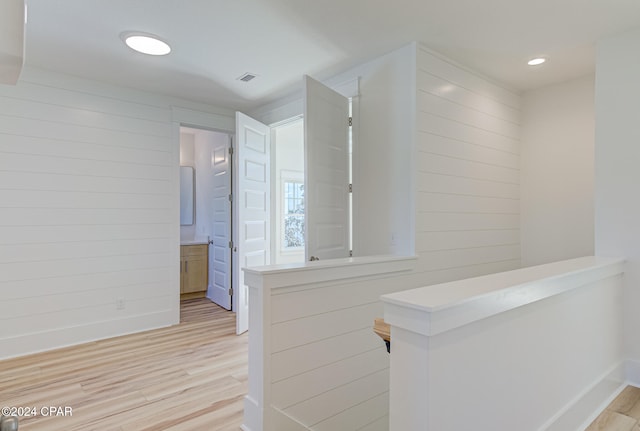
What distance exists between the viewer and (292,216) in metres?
6.10

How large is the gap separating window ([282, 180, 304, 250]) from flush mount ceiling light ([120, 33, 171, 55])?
327cm

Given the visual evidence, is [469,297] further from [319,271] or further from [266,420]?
[266,420]

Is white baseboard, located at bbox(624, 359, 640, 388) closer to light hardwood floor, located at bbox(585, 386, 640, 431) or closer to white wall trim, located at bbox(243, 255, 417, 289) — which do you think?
light hardwood floor, located at bbox(585, 386, 640, 431)

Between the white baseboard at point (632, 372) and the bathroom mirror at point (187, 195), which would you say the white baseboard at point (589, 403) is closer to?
the white baseboard at point (632, 372)

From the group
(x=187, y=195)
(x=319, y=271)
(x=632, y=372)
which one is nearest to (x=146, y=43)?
(x=319, y=271)

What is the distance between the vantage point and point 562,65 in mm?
3150

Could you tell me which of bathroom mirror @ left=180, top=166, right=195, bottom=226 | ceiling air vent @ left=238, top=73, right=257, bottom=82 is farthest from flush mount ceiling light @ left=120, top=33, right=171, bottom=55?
bathroom mirror @ left=180, top=166, right=195, bottom=226

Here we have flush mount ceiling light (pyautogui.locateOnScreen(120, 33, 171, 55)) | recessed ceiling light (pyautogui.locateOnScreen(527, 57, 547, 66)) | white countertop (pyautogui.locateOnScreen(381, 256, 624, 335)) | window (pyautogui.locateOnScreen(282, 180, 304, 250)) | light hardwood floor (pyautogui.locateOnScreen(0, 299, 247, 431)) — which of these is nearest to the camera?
white countertop (pyautogui.locateOnScreen(381, 256, 624, 335))

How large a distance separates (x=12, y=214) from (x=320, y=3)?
125 inches

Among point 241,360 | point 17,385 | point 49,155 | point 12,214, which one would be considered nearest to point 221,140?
point 49,155

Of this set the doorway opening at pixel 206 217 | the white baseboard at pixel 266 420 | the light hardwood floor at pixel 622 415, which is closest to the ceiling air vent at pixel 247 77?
the doorway opening at pixel 206 217

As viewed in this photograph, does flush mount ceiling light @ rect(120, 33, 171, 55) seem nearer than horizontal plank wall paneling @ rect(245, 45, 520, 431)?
No

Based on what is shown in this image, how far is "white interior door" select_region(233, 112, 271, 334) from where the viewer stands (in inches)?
145

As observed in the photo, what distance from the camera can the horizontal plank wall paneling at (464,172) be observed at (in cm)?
288
